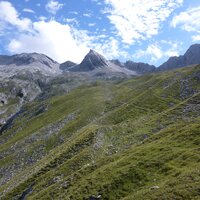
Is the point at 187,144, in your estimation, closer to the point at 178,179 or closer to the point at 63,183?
the point at 178,179

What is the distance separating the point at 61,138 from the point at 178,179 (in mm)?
60325

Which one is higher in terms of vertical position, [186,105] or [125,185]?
[186,105]

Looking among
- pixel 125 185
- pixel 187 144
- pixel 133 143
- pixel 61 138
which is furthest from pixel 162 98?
pixel 125 185

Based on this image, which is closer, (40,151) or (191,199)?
(191,199)

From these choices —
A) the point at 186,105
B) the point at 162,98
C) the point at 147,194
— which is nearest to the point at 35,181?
the point at 147,194

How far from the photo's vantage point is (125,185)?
3906 cm

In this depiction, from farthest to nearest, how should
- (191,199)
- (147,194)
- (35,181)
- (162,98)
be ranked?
(162,98) → (35,181) → (147,194) → (191,199)

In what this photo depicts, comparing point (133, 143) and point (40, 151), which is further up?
point (133, 143)

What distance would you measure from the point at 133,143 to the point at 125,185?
19.3m

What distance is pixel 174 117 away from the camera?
68062 millimetres

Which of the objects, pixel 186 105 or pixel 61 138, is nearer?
pixel 186 105

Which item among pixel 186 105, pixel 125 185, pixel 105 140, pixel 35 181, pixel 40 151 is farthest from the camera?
pixel 40 151

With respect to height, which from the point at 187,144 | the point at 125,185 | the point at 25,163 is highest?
the point at 187,144

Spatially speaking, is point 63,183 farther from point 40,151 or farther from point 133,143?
point 40,151
